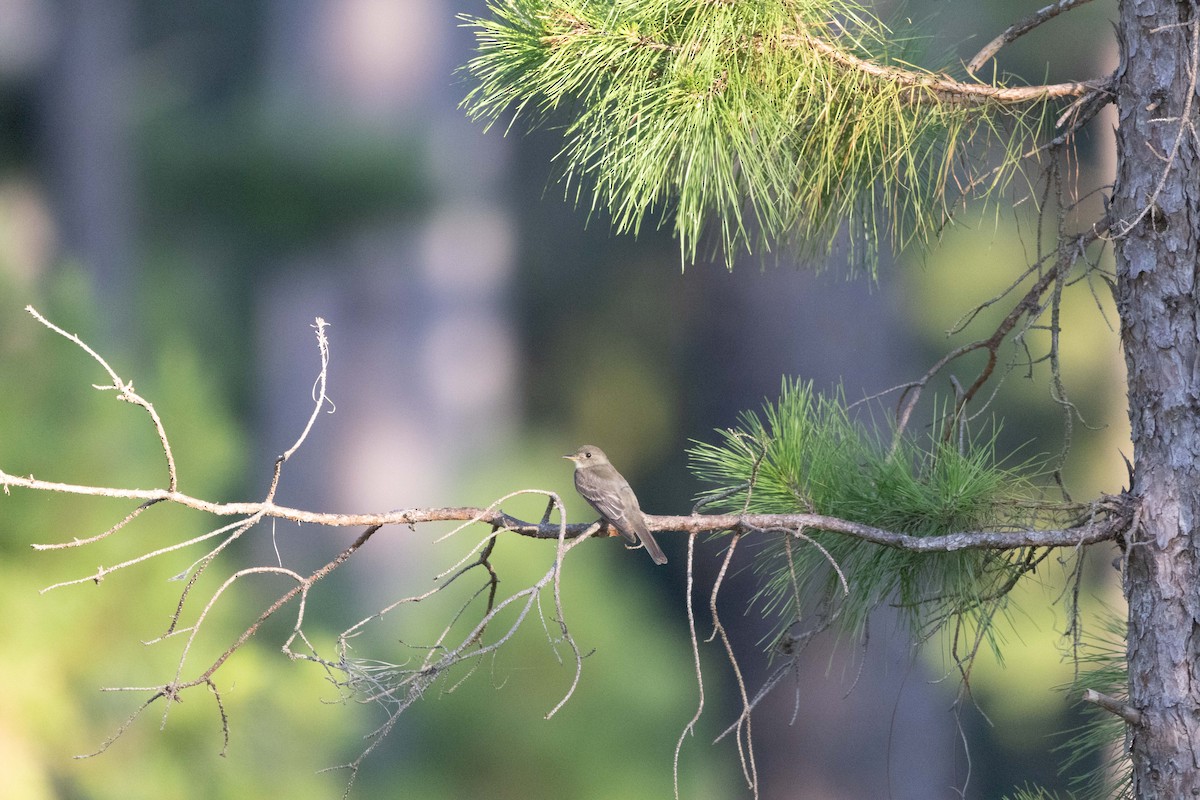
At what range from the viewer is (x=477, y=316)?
135 inches

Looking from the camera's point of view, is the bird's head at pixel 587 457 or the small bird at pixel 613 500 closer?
the small bird at pixel 613 500

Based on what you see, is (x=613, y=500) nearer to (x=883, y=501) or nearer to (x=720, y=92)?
(x=883, y=501)

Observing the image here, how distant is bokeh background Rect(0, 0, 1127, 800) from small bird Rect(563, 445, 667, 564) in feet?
1.36

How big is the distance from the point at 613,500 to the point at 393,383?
202 cm

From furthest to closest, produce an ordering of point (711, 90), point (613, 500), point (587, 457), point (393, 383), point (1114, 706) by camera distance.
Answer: point (393, 383), point (587, 457), point (613, 500), point (711, 90), point (1114, 706)

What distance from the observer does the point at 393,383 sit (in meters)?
3.14

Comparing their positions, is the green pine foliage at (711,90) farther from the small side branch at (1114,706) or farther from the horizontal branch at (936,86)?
the small side branch at (1114,706)

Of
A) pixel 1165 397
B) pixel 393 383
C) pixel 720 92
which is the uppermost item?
pixel 720 92

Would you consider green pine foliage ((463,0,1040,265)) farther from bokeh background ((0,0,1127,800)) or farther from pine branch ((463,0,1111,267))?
bokeh background ((0,0,1127,800))

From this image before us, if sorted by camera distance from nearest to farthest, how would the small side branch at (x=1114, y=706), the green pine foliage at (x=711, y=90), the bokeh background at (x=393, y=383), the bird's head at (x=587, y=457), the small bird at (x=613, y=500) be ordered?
the small side branch at (x=1114, y=706) < the green pine foliage at (x=711, y=90) < the small bird at (x=613, y=500) < the bird's head at (x=587, y=457) < the bokeh background at (x=393, y=383)

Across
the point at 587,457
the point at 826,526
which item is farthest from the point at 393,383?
the point at 826,526

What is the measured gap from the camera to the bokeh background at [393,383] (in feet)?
5.95

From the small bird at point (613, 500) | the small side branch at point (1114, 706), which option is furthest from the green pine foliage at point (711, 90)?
the small side branch at point (1114, 706)

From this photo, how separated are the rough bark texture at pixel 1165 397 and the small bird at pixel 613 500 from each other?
0.39 meters
